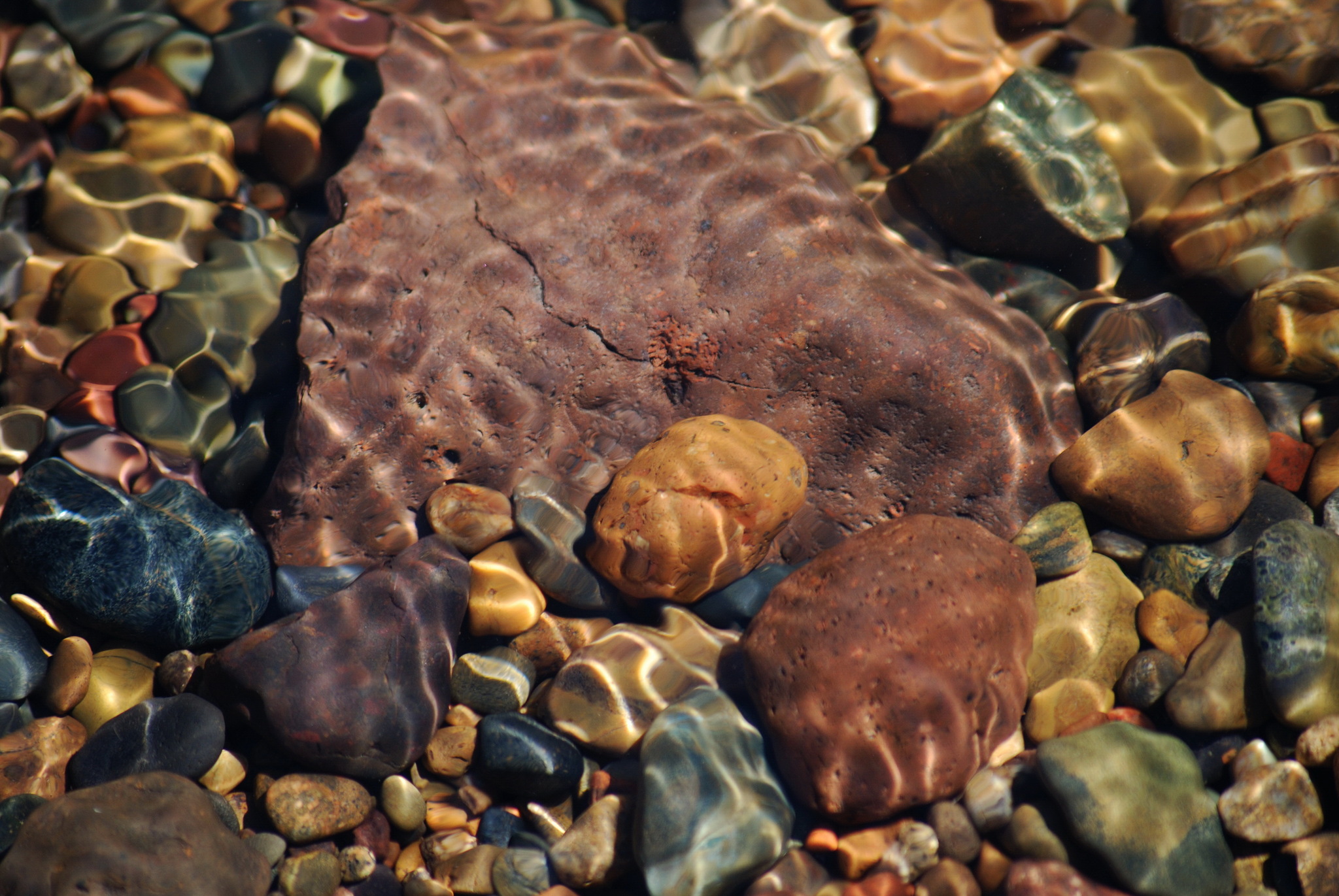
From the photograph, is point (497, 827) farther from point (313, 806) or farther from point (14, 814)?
point (14, 814)

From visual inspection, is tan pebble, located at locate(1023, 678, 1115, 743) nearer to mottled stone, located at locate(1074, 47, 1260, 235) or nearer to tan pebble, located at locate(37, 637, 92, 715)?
mottled stone, located at locate(1074, 47, 1260, 235)

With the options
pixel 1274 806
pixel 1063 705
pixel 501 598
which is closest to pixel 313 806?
pixel 501 598

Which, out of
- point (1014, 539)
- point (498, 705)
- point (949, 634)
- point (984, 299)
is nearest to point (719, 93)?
point (984, 299)

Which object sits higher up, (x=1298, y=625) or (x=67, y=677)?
(x=1298, y=625)

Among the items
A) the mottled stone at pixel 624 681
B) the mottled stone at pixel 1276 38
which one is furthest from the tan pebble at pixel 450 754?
the mottled stone at pixel 1276 38

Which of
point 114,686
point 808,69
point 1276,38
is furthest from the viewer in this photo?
point 808,69

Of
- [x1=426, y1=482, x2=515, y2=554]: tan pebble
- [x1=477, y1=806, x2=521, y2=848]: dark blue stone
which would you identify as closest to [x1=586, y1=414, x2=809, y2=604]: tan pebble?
Result: [x1=426, y1=482, x2=515, y2=554]: tan pebble

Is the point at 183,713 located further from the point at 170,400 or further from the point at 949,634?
the point at 949,634
